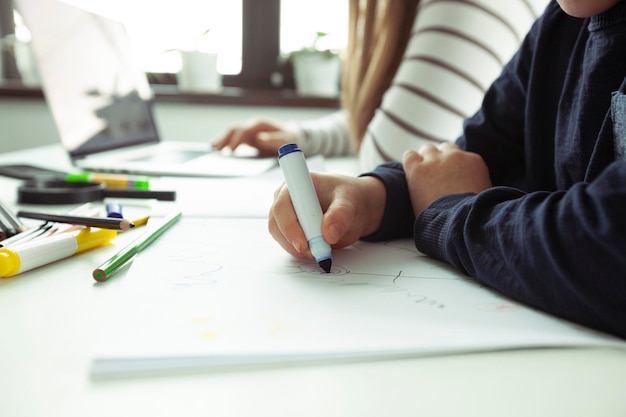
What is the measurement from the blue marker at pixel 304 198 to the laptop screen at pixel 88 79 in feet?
1.76

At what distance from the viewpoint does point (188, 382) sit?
265 millimetres

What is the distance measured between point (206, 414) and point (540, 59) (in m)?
0.53

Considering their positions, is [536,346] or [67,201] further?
[67,201]

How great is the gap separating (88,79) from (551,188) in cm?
73

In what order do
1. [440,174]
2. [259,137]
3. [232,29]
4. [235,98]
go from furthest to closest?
[232,29]
[235,98]
[259,137]
[440,174]

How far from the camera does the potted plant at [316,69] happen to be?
182cm

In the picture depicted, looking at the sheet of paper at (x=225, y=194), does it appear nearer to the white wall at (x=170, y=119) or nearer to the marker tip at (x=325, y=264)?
the marker tip at (x=325, y=264)

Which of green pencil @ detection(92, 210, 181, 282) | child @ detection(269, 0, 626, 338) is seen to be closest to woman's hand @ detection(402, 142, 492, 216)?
child @ detection(269, 0, 626, 338)

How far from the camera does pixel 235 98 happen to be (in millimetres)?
1752

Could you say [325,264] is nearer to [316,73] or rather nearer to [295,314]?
[295,314]

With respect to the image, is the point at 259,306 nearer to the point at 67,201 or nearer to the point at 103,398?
the point at 103,398

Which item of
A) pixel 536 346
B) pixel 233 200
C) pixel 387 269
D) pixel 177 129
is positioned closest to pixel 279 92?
pixel 177 129

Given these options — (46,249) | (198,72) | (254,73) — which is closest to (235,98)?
(198,72)

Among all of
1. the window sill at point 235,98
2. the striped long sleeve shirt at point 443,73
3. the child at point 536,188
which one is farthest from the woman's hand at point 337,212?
→ the window sill at point 235,98
